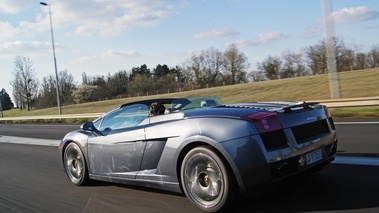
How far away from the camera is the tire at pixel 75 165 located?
19.7 feet

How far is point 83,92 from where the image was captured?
310 feet

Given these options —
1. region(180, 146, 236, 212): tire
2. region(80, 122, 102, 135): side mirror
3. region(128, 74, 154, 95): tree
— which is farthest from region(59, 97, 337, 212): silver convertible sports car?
region(128, 74, 154, 95): tree

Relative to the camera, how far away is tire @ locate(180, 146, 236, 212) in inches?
154

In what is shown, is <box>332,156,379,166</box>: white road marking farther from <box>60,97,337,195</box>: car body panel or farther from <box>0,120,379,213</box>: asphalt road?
<box>60,97,337,195</box>: car body panel

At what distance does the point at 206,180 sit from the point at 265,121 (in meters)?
0.94

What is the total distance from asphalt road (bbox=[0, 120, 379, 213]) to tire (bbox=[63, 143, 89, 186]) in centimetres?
14

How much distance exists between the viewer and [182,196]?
196 inches

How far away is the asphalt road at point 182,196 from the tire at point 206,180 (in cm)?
21

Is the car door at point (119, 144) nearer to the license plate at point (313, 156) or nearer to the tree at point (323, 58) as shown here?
the license plate at point (313, 156)

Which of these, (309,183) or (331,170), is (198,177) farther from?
(331,170)

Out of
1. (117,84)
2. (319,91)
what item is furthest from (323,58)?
(117,84)

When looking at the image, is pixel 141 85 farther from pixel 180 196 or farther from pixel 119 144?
pixel 180 196

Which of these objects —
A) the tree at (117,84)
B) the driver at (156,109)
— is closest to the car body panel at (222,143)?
the driver at (156,109)

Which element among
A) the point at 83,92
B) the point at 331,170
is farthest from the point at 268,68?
the point at 331,170
